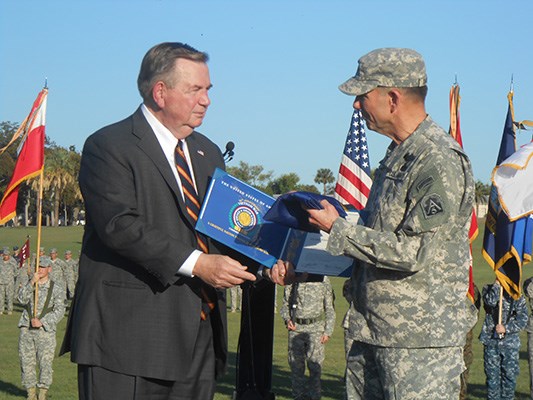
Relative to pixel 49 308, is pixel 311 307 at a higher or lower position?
higher

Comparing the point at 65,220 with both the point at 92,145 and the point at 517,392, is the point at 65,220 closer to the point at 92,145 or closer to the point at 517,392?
the point at 517,392

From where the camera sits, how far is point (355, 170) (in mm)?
15422

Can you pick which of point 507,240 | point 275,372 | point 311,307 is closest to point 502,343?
point 507,240

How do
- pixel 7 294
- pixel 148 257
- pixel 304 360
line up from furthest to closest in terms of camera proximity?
1. pixel 7 294
2. pixel 304 360
3. pixel 148 257

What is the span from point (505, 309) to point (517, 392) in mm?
2228

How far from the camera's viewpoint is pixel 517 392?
598 inches

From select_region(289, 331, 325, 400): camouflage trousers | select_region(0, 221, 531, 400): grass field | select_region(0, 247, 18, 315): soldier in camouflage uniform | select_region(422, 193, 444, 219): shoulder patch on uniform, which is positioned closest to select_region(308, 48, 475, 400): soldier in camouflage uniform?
select_region(422, 193, 444, 219): shoulder patch on uniform

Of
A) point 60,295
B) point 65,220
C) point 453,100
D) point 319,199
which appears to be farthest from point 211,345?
point 65,220

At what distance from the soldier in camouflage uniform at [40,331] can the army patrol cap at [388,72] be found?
1121 cm

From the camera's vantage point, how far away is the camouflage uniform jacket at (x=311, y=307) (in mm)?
14484

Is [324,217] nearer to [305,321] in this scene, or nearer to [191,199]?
[191,199]

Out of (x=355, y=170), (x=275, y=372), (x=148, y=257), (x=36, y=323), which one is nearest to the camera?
(x=148, y=257)

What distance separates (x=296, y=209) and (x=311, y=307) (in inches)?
404

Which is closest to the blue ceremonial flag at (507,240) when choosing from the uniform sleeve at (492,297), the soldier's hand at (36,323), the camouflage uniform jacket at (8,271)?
the uniform sleeve at (492,297)
